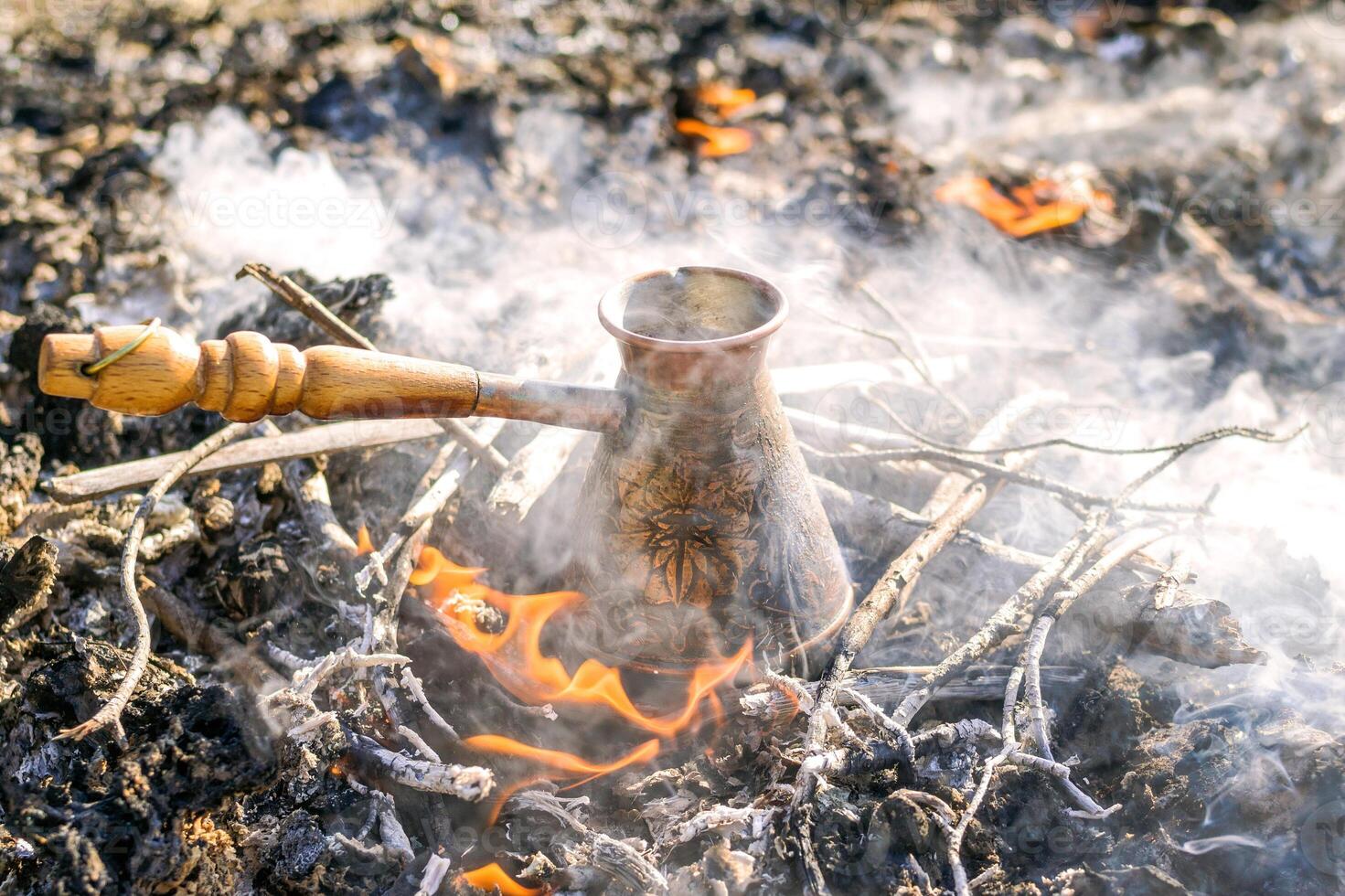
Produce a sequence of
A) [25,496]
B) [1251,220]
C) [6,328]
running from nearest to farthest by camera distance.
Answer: [25,496] → [6,328] → [1251,220]

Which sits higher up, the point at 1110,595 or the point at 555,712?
the point at 1110,595

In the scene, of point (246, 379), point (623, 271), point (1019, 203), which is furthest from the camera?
point (1019, 203)

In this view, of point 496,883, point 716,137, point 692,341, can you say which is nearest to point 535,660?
point 496,883

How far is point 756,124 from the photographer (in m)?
8.01

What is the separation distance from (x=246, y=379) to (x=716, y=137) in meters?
6.40

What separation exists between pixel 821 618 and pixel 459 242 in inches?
169


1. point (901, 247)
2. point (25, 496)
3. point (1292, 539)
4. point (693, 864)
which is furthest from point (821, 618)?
point (901, 247)

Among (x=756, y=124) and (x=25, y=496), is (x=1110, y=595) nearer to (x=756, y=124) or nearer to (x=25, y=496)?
(x=25, y=496)

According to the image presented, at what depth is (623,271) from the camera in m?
5.98

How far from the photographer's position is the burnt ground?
268 centimetres

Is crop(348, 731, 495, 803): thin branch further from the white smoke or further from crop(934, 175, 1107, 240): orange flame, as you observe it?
crop(934, 175, 1107, 240): orange flame

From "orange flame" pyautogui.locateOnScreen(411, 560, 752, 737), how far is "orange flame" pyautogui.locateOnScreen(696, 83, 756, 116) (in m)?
6.10

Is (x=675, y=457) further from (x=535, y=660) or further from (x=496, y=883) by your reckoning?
(x=496, y=883)

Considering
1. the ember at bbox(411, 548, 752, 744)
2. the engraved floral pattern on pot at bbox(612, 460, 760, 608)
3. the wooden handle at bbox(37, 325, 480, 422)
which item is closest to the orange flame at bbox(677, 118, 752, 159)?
the ember at bbox(411, 548, 752, 744)
